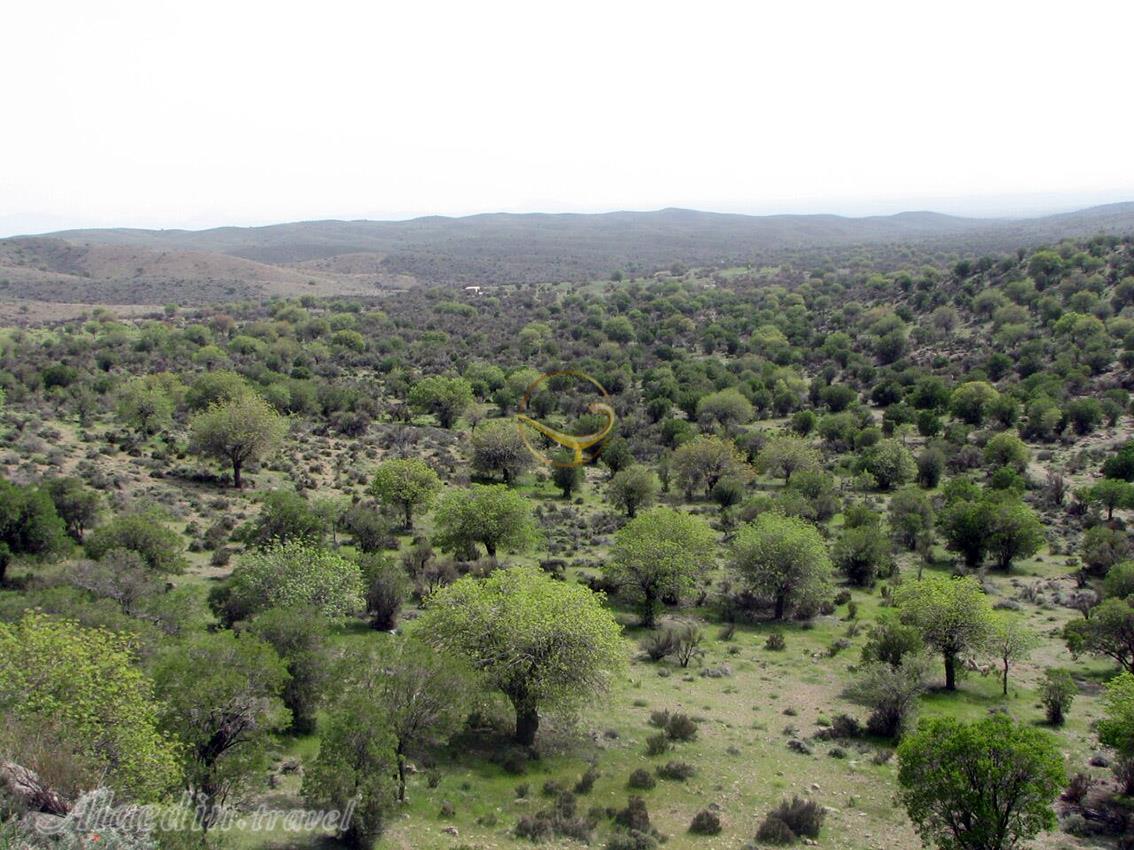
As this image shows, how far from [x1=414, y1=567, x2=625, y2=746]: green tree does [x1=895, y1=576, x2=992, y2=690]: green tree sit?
37.9 ft

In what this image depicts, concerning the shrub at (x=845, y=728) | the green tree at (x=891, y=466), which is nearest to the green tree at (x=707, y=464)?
the green tree at (x=891, y=466)

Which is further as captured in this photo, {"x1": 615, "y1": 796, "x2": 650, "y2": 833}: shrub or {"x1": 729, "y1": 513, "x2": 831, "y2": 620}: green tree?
{"x1": 729, "y1": 513, "x2": 831, "y2": 620}: green tree

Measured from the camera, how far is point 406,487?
1570 inches

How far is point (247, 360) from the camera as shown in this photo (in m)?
77.4

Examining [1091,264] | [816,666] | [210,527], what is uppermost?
[1091,264]

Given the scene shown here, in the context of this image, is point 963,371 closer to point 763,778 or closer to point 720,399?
point 720,399

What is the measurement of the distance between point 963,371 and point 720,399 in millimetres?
27801

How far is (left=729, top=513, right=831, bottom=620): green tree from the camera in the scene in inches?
1253

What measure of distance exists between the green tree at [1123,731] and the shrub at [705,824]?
32.8 ft

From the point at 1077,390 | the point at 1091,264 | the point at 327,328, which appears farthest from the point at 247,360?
the point at 1091,264

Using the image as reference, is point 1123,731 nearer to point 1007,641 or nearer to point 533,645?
point 1007,641

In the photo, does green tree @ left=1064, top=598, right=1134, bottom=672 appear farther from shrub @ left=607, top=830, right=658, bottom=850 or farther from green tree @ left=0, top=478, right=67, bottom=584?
green tree @ left=0, top=478, right=67, bottom=584

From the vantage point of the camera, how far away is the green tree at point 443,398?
64312 millimetres

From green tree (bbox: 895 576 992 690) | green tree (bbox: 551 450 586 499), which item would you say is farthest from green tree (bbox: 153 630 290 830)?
green tree (bbox: 551 450 586 499)
